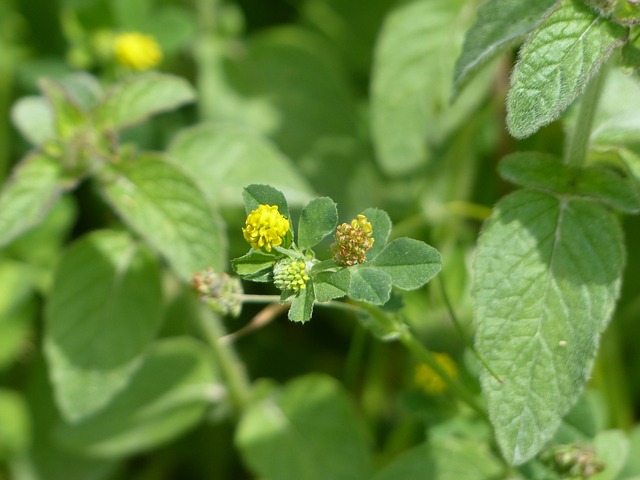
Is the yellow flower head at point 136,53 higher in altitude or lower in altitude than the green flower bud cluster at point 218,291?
lower

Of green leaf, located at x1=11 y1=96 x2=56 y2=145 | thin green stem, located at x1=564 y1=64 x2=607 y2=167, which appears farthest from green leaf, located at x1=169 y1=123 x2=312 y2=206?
thin green stem, located at x1=564 y1=64 x2=607 y2=167

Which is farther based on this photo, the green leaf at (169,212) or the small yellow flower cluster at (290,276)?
the green leaf at (169,212)

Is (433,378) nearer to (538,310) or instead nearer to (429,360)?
(429,360)

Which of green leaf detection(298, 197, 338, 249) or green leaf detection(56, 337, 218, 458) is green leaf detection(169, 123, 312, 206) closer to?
green leaf detection(56, 337, 218, 458)

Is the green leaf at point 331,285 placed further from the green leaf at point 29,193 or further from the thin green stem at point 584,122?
the green leaf at point 29,193

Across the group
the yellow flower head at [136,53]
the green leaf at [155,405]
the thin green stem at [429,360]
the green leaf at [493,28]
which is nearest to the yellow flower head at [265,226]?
the thin green stem at [429,360]

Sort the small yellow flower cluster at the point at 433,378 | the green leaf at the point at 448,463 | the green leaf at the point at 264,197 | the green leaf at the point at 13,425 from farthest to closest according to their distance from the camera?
the green leaf at the point at 13,425 < the small yellow flower cluster at the point at 433,378 < the green leaf at the point at 448,463 < the green leaf at the point at 264,197

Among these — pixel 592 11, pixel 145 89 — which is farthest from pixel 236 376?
pixel 592 11
